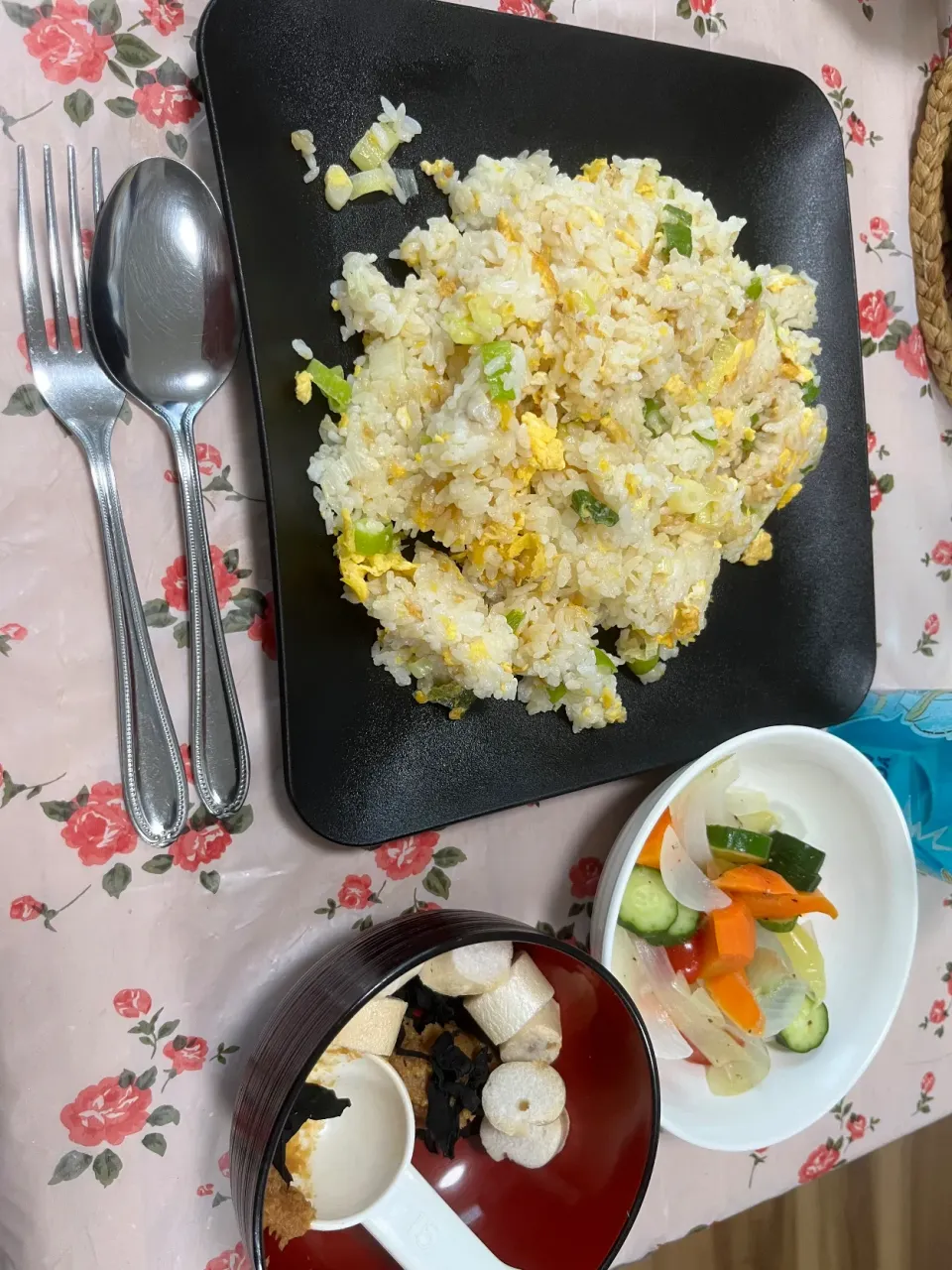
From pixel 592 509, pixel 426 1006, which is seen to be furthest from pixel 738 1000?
pixel 592 509

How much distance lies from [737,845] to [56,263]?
1176mm

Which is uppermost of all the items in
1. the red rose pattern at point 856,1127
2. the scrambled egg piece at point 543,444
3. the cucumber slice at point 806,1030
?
the scrambled egg piece at point 543,444

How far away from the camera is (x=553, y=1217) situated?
1.21 metres

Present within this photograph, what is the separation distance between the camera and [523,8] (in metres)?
1.29

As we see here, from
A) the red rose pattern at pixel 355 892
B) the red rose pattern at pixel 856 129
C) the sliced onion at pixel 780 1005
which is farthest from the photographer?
the red rose pattern at pixel 856 129

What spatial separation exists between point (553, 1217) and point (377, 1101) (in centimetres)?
30

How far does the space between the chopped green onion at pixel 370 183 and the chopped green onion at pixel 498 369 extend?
26cm

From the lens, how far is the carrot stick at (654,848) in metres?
1.31

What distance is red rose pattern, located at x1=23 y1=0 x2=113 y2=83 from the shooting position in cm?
106

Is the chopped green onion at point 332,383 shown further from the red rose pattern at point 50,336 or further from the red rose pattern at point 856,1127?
the red rose pattern at point 856,1127

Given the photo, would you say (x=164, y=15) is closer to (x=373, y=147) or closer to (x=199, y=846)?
(x=373, y=147)

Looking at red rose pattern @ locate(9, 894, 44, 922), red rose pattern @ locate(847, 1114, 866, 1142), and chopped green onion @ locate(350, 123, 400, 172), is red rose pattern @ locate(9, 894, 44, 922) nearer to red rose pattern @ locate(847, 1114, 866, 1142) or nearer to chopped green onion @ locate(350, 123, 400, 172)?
chopped green onion @ locate(350, 123, 400, 172)

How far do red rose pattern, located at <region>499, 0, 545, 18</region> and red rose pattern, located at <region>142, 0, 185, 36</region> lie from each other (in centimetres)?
44

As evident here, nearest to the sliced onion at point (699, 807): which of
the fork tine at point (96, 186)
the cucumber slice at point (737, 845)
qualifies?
the cucumber slice at point (737, 845)
